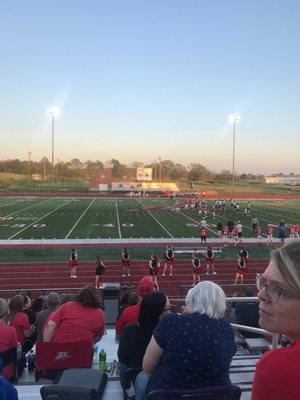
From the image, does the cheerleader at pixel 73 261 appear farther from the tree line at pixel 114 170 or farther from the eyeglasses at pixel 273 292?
the tree line at pixel 114 170

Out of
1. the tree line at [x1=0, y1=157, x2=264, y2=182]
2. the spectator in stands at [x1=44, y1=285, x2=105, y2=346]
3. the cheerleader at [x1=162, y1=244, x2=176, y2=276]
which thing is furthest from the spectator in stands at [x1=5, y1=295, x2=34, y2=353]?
the tree line at [x1=0, y1=157, x2=264, y2=182]

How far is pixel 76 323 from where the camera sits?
4.78m

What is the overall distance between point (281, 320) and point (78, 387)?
1.79m

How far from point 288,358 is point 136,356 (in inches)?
90.6

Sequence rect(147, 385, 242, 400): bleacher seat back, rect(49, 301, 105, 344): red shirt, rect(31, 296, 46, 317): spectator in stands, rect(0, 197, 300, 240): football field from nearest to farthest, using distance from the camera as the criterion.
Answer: rect(147, 385, 242, 400): bleacher seat back → rect(49, 301, 105, 344): red shirt → rect(31, 296, 46, 317): spectator in stands → rect(0, 197, 300, 240): football field

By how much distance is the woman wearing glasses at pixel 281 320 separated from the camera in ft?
5.21

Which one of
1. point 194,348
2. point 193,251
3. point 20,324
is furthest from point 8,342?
point 193,251

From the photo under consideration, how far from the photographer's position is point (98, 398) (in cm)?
319

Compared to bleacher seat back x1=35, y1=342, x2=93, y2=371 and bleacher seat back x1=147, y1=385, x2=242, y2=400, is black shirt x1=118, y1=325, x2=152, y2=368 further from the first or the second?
bleacher seat back x1=147, y1=385, x2=242, y2=400

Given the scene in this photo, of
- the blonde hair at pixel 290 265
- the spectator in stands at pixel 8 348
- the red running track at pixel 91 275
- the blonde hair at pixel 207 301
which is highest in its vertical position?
the blonde hair at pixel 290 265

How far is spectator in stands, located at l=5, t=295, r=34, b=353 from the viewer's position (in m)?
5.82

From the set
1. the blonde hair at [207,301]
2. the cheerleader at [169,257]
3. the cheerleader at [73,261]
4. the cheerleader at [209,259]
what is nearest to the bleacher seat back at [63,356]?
the blonde hair at [207,301]

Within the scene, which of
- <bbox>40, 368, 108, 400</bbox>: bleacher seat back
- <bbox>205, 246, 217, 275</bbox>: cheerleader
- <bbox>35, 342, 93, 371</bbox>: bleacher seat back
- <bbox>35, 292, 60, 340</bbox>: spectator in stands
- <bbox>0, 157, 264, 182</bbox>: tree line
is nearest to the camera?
<bbox>40, 368, 108, 400</bbox>: bleacher seat back

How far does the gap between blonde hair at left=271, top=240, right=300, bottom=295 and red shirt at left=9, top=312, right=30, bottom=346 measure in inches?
189
